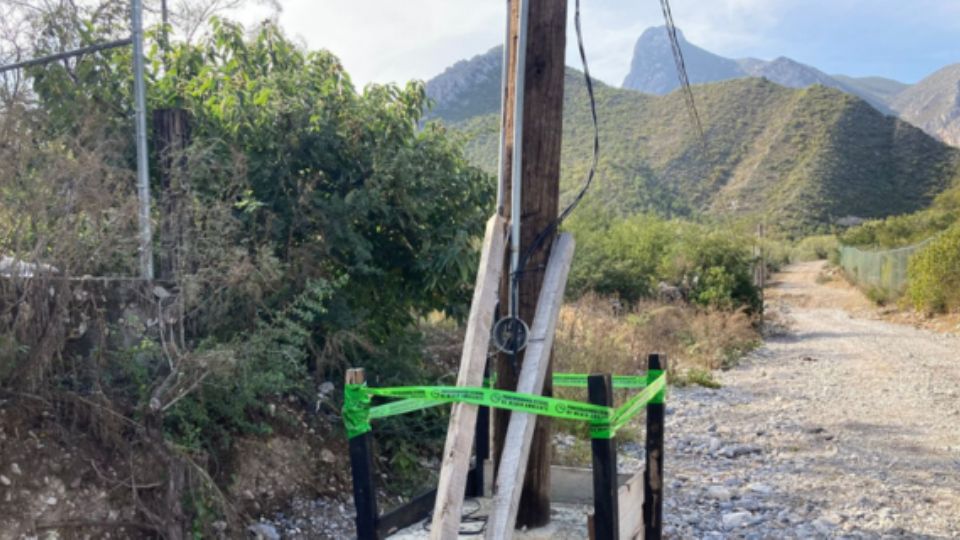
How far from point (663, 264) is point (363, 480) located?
17.0m

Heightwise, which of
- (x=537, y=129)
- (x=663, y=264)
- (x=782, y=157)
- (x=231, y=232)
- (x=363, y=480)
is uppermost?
(x=782, y=157)

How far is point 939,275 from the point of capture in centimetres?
1952

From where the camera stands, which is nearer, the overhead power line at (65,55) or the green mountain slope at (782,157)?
the overhead power line at (65,55)

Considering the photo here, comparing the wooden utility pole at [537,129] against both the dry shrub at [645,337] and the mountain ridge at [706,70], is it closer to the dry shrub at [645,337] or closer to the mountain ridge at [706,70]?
the dry shrub at [645,337]

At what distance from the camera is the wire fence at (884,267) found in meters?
23.2

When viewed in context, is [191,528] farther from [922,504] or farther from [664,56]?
[664,56]

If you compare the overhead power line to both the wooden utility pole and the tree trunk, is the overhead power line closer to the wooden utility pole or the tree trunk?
the tree trunk

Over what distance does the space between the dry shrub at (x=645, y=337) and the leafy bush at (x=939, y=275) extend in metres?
5.43


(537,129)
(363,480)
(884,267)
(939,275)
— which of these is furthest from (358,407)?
(884,267)

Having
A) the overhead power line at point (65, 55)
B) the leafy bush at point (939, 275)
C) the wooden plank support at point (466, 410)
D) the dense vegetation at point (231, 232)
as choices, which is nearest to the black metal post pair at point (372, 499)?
the wooden plank support at point (466, 410)

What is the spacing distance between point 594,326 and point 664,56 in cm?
15455

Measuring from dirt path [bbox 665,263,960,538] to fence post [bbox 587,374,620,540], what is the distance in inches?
122

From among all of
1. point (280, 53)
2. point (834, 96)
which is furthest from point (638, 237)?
point (834, 96)

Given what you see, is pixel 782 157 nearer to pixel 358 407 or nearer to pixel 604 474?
pixel 604 474
